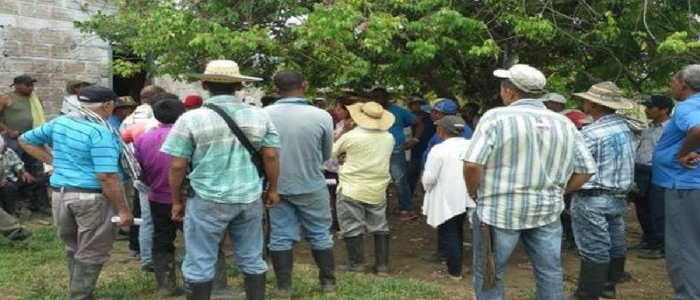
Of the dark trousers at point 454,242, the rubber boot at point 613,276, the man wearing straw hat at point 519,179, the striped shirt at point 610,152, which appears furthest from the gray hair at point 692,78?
the dark trousers at point 454,242

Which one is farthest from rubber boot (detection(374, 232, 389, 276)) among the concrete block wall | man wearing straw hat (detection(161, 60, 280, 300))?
the concrete block wall

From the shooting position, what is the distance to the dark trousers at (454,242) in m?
6.49

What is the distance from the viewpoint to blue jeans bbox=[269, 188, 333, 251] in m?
5.51

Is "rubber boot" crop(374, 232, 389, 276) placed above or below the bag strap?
below

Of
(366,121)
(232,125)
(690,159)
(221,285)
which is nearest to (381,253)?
(366,121)

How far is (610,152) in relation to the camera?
17.9 ft

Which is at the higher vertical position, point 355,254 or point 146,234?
point 146,234

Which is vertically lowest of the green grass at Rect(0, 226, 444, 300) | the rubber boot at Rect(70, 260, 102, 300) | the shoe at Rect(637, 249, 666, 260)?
the shoe at Rect(637, 249, 666, 260)

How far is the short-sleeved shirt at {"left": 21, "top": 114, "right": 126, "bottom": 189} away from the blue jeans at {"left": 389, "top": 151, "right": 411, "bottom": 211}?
480 centimetres

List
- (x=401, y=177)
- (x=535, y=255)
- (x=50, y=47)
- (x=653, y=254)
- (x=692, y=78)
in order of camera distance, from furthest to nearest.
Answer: (x=50, y=47)
(x=401, y=177)
(x=653, y=254)
(x=692, y=78)
(x=535, y=255)

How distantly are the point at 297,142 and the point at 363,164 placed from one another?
3.79 ft

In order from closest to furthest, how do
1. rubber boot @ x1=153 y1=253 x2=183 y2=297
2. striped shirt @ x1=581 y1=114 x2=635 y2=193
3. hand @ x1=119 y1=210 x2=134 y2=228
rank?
hand @ x1=119 y1=210 x2=134 y2=228
striped shirt @ x1=581 y1=114 x2=635 y2=193
rubber boot @ x1=153 y1=253 x2=183 y2=297

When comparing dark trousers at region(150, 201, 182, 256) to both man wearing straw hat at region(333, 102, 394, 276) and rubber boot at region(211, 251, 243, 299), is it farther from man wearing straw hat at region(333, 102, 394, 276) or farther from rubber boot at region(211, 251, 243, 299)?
man wearing straw hat at region(333, 102, 394, 276)

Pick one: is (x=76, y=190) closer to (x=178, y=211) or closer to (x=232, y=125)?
(x=178, y=211)
